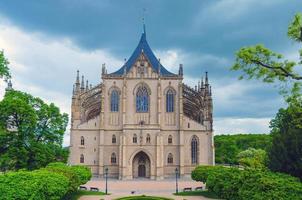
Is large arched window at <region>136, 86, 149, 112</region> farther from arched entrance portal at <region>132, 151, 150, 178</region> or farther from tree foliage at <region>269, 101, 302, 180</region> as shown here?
tree foliage at <region>269, 101, 302, 180</region>

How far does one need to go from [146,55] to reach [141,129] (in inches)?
594

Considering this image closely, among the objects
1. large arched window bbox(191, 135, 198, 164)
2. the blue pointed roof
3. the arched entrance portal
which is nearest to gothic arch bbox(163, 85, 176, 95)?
the blue pointed roof

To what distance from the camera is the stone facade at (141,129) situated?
186ft

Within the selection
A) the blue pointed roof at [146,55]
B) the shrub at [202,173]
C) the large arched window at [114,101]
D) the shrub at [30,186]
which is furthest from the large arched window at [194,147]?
the shrub at [30,186]

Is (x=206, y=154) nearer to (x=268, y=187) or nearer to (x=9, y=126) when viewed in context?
(x=9, y=126)

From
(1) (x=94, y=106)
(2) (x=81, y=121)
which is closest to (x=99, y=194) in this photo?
(2) (x=81, y=121)

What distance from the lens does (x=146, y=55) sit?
6312cm

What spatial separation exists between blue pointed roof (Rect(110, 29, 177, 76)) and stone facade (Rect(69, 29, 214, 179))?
3.19 feet

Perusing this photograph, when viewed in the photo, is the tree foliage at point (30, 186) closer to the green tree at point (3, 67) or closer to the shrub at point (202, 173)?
the green tree at point (3, 67)

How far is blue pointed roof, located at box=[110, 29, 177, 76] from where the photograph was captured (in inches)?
2406

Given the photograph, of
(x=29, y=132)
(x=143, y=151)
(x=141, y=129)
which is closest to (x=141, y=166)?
(x=143, y=151)

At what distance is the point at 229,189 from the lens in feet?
76.6

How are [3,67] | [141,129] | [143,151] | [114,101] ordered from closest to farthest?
[3,67] < [143,151] < [141,129] < [114,101]

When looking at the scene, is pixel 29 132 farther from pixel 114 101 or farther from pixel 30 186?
pixel 114 101
